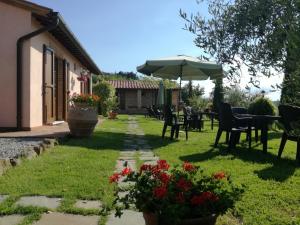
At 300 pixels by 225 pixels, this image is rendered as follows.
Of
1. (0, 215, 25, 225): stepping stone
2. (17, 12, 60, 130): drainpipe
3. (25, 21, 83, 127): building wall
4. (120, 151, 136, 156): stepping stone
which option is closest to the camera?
(0, 215, 25, 225): stepping stone

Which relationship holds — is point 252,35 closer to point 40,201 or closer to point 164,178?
point 164,178

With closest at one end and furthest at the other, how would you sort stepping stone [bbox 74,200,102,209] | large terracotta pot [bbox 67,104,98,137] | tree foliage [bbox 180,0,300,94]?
1. tree foliage [bbox 180,0,300,94]
2. stepping stone [bbox 74,200,102,209]
3. large terracotta pot [bbox 67,104,98,137]

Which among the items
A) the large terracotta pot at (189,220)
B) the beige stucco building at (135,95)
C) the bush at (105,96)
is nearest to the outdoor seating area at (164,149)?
the large terracotta pot at (189,220)

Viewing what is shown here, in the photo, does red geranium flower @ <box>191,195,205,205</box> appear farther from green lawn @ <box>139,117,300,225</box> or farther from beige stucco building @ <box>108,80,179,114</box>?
beige stucco building @ <box>108,80,179,114</box>

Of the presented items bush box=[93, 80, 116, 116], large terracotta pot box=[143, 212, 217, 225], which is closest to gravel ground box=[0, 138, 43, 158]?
large terracotta pot box=[143, 212, 217, 225]

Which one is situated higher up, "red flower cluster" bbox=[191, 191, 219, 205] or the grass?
"red flower cluster" bbox=[191, 191, 219, 205]

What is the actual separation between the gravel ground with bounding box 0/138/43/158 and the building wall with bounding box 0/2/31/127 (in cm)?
185

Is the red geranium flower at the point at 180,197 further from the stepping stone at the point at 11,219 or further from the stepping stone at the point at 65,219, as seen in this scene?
the stepping stone at the point at 11,219

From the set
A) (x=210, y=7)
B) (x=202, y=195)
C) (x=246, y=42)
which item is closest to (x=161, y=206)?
(x=202, y=195)

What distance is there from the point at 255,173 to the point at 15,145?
13.2ft

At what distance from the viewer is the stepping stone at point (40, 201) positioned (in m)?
4.30

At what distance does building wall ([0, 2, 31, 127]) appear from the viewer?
9977 millimetres

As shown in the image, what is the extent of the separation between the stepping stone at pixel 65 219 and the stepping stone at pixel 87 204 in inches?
10.5

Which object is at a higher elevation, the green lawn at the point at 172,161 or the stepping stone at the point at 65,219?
the green lawn at the point at 172,161
